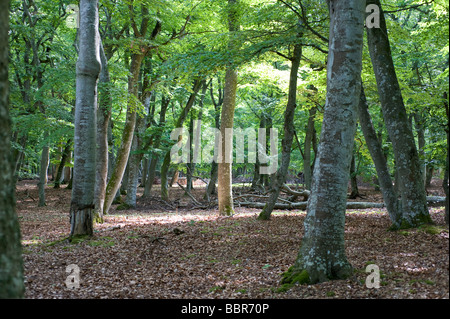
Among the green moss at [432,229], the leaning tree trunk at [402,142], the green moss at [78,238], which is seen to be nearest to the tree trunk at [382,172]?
the leaning tree trunk at [402,142]

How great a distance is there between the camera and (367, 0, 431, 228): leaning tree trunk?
6762 mm

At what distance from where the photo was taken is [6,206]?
232 cm

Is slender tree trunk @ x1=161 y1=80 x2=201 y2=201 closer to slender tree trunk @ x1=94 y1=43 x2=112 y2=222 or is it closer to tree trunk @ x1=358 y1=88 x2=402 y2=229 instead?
slender tree trunk @ x1=94 y1=43 x2=112 y2=222

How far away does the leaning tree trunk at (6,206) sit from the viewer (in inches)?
91.0

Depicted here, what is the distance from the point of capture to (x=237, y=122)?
26.9 metres

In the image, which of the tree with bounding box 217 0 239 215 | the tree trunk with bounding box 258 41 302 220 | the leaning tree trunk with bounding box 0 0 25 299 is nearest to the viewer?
the leaning tree trunk with bounding box 0 0 25 299

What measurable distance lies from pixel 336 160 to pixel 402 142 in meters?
3.34

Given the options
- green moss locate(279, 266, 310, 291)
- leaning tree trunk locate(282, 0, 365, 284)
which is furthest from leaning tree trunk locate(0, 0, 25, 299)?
leaning tree trunk locate(282, 0, 365, 284)

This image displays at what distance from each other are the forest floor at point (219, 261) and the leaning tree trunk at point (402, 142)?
0.43m

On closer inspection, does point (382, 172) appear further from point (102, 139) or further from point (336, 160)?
point (102, 139)

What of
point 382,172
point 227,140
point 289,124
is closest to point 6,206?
point 382,172

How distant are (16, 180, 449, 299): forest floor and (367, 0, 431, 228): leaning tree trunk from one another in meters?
0.43

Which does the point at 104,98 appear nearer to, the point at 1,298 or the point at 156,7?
the point at 156,7

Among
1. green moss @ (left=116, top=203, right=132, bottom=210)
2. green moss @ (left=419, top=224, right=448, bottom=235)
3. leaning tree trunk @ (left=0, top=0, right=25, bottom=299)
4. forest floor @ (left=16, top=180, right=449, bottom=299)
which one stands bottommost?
green moss @ (left=116, top=203, right=132, bottom=210)
